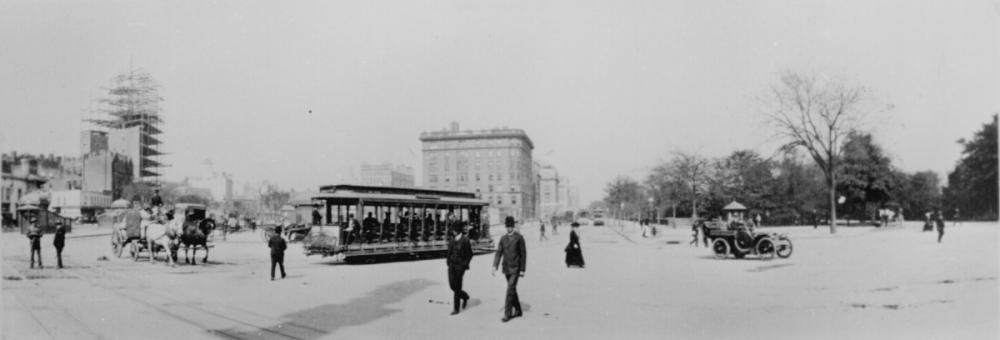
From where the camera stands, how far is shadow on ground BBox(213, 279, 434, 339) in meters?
7.71

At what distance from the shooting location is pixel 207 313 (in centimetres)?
926

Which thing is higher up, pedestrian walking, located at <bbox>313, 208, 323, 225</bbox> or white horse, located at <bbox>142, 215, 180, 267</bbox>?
pedestrian walking, located at <bbox>313, 208, 323, 225</bbox>

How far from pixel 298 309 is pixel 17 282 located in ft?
25.6

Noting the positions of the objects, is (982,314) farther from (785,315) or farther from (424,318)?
(424,318)

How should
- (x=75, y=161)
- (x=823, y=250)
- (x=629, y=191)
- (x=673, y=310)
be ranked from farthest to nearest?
(x=75, y=161) → (x=629, y=191) → (x=823, y=250) → (x=673, y=310)

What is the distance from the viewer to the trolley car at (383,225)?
1784cm

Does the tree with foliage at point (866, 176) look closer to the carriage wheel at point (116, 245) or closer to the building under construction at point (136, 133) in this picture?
the carriage wheel at point (116, 245)

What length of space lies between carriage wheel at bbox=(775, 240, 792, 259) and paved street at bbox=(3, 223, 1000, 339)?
2220 mm

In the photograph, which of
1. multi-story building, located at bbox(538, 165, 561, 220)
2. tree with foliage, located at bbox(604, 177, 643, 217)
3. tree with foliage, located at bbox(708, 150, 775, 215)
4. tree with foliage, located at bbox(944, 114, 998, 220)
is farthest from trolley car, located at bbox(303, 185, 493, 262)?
multi-story building, located at bbox(538, 165, 561, 220)

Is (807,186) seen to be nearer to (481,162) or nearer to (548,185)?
(481,162)

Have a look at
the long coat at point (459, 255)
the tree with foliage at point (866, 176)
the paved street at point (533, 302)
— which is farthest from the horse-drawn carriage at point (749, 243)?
the tree with foliage at point (866, 176)

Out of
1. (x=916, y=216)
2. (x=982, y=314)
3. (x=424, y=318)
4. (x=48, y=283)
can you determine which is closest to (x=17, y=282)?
(x=48, y=283)

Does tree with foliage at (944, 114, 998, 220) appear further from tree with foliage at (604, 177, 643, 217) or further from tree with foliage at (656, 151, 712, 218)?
tree with foliage at (604, 177, 643, 217)

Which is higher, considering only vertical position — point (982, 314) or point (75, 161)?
point (75, 161)
